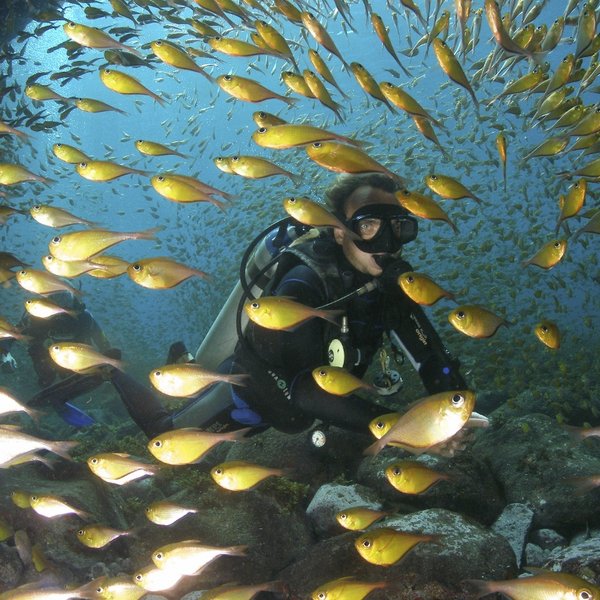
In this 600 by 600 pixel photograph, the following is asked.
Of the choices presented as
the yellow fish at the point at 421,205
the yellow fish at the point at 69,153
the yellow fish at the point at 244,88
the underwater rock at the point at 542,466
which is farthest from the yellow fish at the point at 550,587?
the yellow fish at the point at 69,153

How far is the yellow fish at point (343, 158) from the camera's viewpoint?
301cm

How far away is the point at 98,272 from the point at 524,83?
15.2ft

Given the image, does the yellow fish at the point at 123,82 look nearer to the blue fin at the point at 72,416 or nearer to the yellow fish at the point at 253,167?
the yellow fish at the point at 253,167

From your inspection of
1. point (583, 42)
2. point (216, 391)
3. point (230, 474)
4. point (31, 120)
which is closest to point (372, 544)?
point (230, 474)

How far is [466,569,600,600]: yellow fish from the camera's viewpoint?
2037 mm

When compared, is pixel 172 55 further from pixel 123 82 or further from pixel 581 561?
pixel 581 561

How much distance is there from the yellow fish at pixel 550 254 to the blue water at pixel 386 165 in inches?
108

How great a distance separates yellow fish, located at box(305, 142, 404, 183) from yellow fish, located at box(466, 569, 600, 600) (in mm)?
2393

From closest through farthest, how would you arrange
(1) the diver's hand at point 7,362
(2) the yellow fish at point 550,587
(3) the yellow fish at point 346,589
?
(2) the yellow fish at point 550,587 → (3) the yellow fish at point 346,589 → (1) the diver's hand at point 7,362

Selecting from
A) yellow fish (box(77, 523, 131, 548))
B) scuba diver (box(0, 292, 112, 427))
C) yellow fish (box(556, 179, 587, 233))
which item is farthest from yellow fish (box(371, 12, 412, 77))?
scuba diver (box(0, 292, 112, 427))

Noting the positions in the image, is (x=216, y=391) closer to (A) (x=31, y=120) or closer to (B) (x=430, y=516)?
(B) (x=430, y=516)

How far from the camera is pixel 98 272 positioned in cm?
433

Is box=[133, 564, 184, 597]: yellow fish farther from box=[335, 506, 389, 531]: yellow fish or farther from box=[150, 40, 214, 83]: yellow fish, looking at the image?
box=[150, 40, 214, 83]: yellow fish

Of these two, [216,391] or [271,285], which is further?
[216,391]
